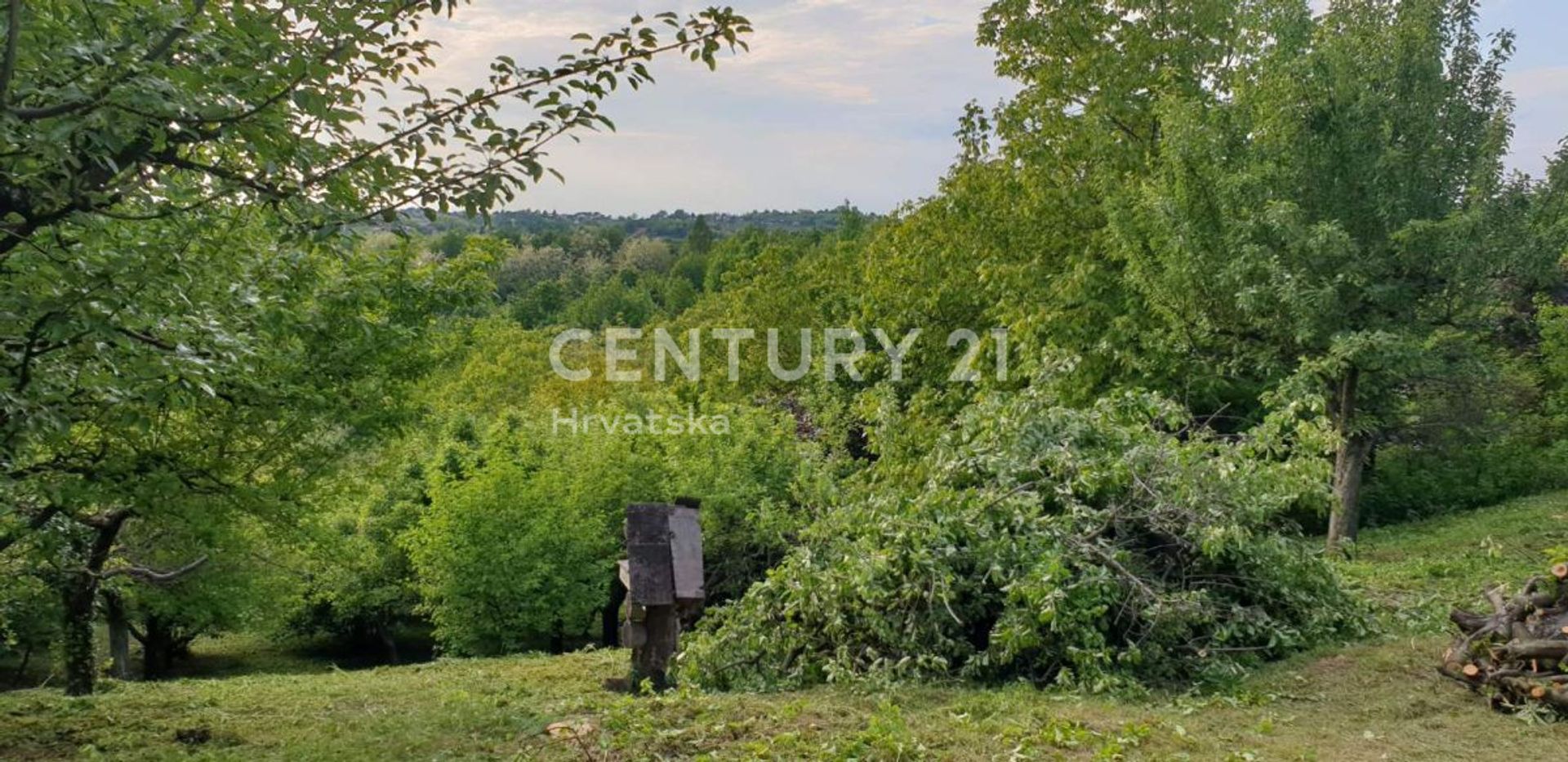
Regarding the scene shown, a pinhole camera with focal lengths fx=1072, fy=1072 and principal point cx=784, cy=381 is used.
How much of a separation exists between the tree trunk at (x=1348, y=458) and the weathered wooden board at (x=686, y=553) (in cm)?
824

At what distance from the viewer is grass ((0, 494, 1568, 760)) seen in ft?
16.1

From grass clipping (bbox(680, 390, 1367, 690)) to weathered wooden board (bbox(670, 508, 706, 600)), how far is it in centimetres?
46

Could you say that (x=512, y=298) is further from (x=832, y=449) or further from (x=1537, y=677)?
(x=1537, y=677)

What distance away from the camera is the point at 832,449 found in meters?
19.9

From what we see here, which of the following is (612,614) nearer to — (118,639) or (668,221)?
(118,639)

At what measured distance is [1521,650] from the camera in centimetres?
544

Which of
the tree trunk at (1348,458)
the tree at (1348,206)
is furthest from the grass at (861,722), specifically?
the tree trunk at (1348,458)

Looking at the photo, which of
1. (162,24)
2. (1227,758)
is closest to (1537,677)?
→ (1227,758)

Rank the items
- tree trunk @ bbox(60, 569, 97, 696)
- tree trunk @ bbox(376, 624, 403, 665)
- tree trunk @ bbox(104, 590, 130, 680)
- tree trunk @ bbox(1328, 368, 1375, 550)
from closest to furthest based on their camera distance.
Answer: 1. tree trunk @ bbox(60, 569, 97, 696)
2. tree trunk @ bbox(1328, 368, 1375, 550)
3. tree trunk @ bbox(104, 590, 130, 680)
4. tree trunk @ bbox(376, 624, 403, 665)

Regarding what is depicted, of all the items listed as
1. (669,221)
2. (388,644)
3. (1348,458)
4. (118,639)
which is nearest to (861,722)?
(1348,458)

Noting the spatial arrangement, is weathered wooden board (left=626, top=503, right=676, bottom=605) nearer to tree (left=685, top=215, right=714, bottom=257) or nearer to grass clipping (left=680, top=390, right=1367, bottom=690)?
grass clipping (left=680, top=390, right=1367, bottom=690)

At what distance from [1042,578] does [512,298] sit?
57425mm

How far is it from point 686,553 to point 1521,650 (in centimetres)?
476

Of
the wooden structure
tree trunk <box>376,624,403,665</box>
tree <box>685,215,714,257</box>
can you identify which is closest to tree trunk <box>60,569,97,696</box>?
the wooden structure
